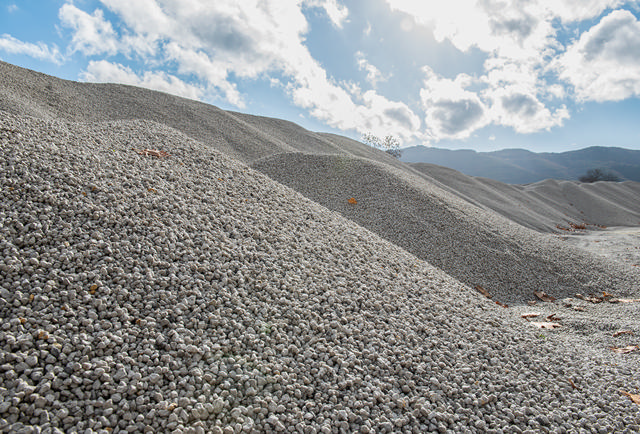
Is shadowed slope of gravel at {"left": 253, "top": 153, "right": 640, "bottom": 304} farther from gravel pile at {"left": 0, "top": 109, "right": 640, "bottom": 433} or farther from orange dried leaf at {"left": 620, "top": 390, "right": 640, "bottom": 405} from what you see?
orange dried leaf at {"left": 620, "top": 390, "right": 640, "bottom": 405}

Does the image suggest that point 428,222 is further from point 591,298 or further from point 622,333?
point 622,333

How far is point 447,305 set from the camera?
473cm

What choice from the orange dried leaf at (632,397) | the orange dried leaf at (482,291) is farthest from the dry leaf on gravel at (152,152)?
the orange dried leaf at (632,397)

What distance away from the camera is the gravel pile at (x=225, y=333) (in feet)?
8.49

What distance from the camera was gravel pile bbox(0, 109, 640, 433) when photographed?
2588 millimetres

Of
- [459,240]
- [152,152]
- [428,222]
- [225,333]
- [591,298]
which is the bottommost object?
[225,333]

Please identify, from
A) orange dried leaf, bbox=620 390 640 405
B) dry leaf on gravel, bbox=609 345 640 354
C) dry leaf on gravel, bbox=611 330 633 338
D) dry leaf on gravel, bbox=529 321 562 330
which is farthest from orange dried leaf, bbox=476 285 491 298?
orange dried leaf, bbox=620 390 640 405

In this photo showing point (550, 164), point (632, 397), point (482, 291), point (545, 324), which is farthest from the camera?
point (550, 164)

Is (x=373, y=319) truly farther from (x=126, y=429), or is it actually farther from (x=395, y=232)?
(x=395, y=232)

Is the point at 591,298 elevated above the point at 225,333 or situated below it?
above

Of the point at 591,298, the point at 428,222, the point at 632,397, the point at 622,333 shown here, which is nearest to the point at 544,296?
the point at 591,298

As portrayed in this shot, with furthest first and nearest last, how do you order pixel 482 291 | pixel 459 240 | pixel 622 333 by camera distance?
pixel 459 240 → pixel 482 291 → pixel 622 333

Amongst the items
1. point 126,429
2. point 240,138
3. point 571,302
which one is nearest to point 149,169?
point 126,429

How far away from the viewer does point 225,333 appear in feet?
10.6
